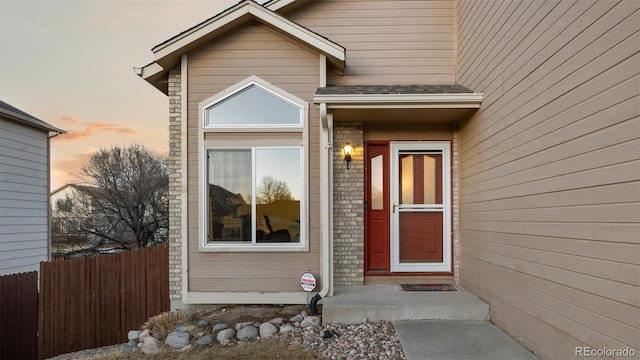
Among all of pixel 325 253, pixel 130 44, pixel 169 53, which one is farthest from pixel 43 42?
pixel 325 253

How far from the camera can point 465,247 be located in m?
5.20

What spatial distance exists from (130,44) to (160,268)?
7667 mm

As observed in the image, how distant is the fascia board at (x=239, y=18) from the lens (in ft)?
15.8

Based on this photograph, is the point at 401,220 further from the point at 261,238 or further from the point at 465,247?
the point at 261,238

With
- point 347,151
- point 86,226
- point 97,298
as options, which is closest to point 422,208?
point 347,151

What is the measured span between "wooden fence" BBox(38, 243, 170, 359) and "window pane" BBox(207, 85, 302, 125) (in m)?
2.50

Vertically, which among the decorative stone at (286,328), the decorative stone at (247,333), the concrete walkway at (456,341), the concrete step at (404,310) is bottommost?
the decorative stone at (247,333)

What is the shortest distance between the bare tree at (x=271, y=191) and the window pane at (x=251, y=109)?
0.87 meters

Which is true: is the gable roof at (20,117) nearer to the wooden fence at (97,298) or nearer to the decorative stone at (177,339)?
the wooden fence at (97,298)

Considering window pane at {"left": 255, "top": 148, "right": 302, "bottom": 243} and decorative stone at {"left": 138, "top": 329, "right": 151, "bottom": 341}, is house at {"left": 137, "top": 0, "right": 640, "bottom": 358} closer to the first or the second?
window pane at {"left": 255, "top": 148, "right": 302, "bottom": 243}

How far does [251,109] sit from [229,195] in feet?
4.18

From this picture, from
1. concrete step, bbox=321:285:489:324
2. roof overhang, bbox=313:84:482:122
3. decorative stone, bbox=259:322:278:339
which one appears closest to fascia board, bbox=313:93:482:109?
roof overhang, bbox=313:84:482:122

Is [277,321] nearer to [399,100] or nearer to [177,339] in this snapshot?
[177,339]

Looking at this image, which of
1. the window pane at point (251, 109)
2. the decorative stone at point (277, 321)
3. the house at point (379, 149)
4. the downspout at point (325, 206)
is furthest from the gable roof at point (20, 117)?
the decorative stone at point (277, 321)
